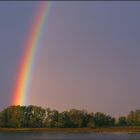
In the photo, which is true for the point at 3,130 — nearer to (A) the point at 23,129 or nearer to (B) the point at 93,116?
(A) the point at 23,129

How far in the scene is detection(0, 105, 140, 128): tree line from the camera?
5926 inches

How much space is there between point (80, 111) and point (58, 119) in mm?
8434

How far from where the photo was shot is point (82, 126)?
154 m

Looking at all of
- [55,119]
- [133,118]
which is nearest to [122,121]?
[133,118]

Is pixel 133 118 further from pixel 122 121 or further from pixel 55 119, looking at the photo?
pixel 55 119

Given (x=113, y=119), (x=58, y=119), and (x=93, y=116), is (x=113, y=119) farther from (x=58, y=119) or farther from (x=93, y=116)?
(x=58, y=119)

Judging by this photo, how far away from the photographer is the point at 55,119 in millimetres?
154125

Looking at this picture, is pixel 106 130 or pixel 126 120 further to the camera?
pixel 126 120

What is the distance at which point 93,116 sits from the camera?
154750mm

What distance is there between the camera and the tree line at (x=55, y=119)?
494ft

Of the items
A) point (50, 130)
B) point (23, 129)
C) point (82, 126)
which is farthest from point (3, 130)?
point (82, 126)

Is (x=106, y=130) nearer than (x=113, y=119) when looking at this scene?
Yes

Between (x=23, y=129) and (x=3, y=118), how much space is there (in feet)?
35.0

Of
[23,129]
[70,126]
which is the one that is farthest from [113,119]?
[23,129]
